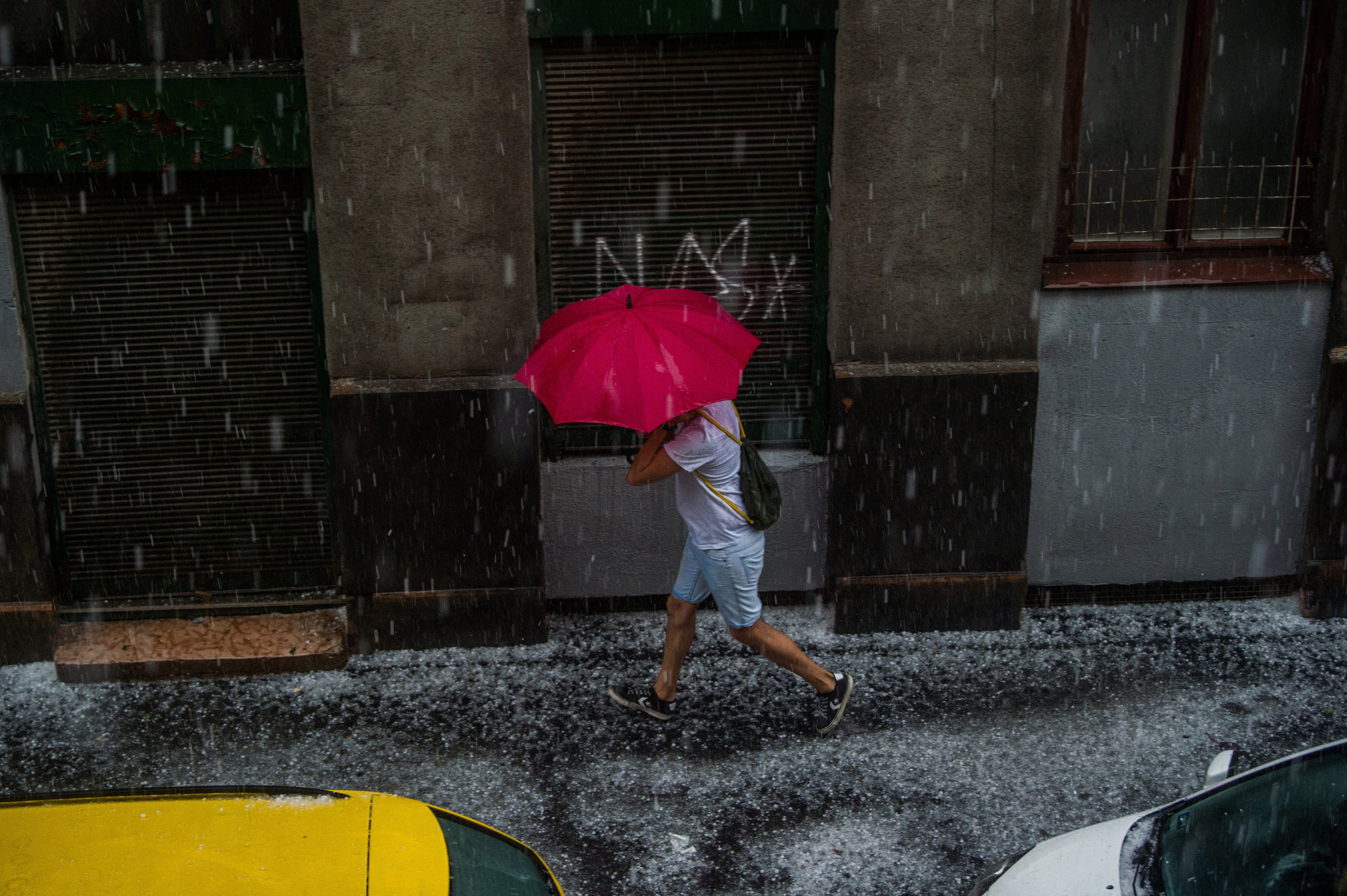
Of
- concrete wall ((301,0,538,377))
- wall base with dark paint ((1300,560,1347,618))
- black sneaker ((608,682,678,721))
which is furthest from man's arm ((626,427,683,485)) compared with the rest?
wall base with dark paint ((1300,560,1347,618))

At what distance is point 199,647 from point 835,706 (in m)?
3.49

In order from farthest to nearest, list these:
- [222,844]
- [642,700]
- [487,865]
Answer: [642,700], [487,865], [222,844]

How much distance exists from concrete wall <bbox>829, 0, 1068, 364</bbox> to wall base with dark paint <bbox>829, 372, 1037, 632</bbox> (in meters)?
0.25

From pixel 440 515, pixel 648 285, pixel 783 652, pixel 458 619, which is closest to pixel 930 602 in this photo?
pixel 783 652

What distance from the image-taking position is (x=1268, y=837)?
317 centimetres

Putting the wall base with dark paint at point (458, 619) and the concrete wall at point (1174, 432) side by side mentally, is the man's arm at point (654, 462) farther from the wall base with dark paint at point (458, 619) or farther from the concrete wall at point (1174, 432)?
the concrete wall at point (1174, 432)

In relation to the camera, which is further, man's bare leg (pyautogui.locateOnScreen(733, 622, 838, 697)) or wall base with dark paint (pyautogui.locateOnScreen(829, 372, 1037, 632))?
wall base with dark paint (pyautogui.locateOnScreen(829, 372, 1037, 632))

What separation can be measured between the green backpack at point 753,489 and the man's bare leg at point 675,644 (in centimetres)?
65

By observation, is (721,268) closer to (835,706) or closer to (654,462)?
(654,462)

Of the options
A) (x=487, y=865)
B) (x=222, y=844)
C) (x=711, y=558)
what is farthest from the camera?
(x=711, y=558)

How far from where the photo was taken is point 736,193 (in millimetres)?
6094

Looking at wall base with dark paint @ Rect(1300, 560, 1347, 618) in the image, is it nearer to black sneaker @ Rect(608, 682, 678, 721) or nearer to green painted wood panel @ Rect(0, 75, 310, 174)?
black sneaker @ Rect(608, 682, 678, 721)

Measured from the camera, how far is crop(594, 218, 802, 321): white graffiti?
20.1ft

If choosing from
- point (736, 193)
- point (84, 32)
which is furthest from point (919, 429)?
point (84, 32)
